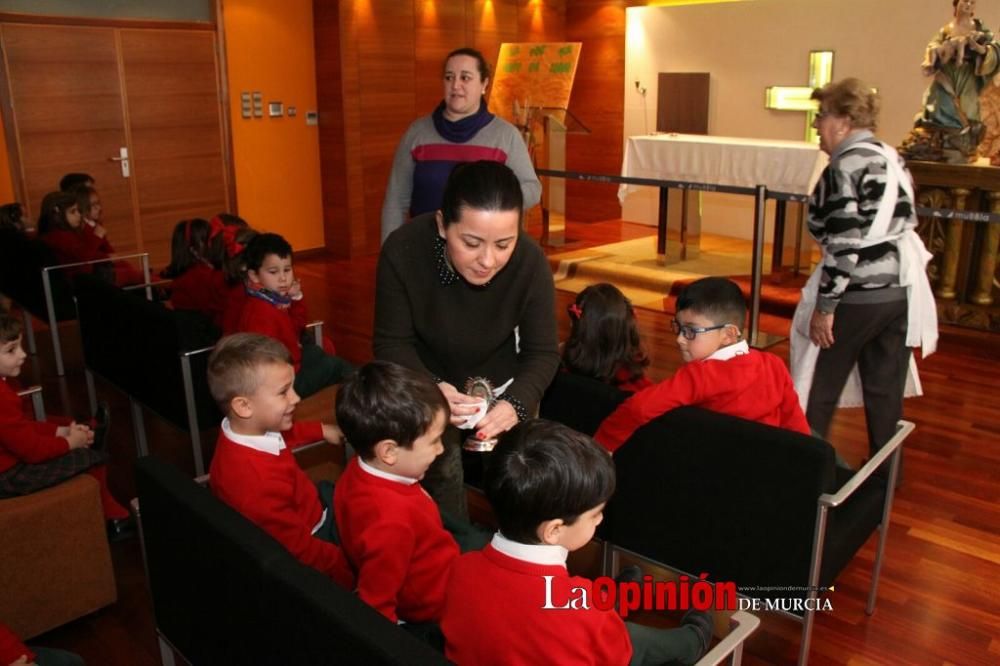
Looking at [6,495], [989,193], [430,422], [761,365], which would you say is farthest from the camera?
[989,193]

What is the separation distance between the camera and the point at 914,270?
317 cm

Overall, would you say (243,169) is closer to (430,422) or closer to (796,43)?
(796,43)

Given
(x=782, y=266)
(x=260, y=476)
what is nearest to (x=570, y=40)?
(x=782, y=266)

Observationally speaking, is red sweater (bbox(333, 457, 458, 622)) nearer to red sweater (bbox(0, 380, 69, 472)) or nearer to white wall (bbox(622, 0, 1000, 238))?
red sweater (bbox(0, 380, 69, 472))

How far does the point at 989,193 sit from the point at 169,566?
5.44 meters

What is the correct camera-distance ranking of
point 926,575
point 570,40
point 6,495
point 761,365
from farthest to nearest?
1. point 570,40
2. point 926,575
3. point 6,495
4. point 761,365

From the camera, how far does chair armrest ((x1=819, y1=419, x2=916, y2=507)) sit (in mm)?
2131

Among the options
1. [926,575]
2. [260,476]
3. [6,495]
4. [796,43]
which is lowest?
[926,575]

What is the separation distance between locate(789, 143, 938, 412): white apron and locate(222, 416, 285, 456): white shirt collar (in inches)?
78.3

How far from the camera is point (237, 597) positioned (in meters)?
1.66

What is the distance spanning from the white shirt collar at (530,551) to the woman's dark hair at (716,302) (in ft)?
3.58

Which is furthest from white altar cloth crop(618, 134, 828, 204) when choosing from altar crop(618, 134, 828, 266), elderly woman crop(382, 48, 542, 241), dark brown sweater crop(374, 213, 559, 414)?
dark brown sweater crop(374, 213, 559, 414)

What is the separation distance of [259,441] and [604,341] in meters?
1.18

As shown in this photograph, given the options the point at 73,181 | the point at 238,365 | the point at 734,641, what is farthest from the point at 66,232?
the point at 734,641
